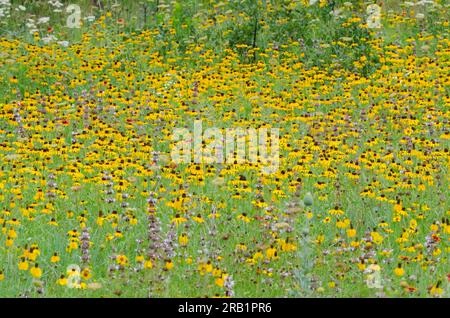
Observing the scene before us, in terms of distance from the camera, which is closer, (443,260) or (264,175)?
(443,260)

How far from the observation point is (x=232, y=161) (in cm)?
669

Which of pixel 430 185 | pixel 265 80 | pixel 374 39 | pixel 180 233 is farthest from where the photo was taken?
pixel 374 39

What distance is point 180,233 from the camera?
5473 millimetres

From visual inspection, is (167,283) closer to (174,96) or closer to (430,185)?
(430,185)

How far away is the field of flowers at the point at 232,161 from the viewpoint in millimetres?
4859

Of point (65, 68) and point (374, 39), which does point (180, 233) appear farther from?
point (374, 39)

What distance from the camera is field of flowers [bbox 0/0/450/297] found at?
15.9 ft

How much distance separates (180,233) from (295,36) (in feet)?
19.7

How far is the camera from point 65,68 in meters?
9.94

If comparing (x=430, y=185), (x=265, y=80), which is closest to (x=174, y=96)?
(x=265, y=80)

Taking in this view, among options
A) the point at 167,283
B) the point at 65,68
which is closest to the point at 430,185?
the point at 167,283
